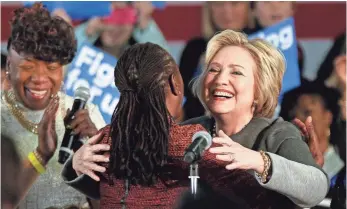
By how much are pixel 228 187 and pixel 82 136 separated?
37.5 inches

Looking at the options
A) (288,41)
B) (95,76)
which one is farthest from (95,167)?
(288,41)

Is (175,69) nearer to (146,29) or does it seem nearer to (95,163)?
(95,163)

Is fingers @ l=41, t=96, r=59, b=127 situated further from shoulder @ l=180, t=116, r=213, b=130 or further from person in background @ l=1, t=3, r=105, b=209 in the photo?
shoulder @ l=180, t=116, r=213, b=130

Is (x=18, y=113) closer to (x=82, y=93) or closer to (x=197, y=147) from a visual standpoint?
(x=82, y=93)

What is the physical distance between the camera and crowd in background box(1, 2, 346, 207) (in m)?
5.08

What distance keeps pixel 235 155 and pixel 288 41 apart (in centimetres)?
231

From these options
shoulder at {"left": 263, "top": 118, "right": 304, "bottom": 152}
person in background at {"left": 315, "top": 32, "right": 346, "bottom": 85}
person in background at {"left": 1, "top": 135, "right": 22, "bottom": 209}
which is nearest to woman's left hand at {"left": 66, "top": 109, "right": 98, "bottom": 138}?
person in background at {"left": 1, "top": 135, "right": 22, "bottom": 209}

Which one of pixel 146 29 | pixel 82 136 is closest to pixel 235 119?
pixel 82 136

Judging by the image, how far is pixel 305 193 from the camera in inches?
119

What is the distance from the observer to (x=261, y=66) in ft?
11.0

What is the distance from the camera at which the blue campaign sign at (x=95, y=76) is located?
493cm

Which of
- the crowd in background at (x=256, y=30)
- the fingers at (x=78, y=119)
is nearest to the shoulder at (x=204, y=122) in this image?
the fingers at (x=78, y=119)

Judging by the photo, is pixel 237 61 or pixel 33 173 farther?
pixel 33 173

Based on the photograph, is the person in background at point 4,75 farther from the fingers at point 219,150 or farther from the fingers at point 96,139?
the fingers at point 219,150
